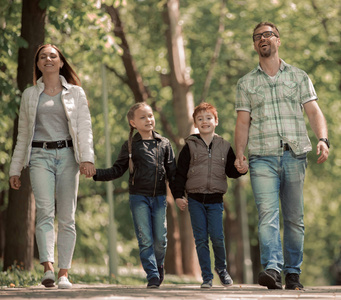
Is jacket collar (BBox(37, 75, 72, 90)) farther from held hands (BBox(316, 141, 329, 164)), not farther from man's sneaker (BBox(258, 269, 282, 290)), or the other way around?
man's sneaker (BBox(258, 269, 282, 290))

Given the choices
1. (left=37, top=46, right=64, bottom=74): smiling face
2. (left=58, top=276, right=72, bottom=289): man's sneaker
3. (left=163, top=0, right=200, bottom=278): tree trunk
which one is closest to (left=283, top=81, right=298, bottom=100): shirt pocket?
(left=37, top=46, right=64, bottom=74): smiling face

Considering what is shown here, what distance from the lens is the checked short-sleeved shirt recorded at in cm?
741

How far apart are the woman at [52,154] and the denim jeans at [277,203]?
1.66 m

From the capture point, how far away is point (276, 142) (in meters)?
7.39

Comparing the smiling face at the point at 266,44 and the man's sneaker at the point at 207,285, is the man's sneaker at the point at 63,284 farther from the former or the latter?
the smiling face at the point at 266,44

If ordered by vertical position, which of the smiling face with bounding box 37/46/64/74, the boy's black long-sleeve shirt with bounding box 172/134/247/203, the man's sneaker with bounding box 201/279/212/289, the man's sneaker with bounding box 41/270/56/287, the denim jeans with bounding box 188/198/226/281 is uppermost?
the smiling face with bounding box 37/46/64/74

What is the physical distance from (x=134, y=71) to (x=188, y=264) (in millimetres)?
5156

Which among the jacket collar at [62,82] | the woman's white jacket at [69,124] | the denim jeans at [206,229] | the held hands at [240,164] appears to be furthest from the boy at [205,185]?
the jacket collar at [62,82]

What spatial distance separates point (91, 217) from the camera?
25.1 meters

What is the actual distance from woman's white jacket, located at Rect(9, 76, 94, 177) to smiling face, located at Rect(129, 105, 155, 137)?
0.54 m

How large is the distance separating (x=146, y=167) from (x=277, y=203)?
135 centimetres

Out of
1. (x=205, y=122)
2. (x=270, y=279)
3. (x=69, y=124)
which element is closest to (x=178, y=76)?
(x=205, y=122)

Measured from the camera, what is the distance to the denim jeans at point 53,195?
7332 millimetres

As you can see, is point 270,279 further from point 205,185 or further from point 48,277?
point 48,277
